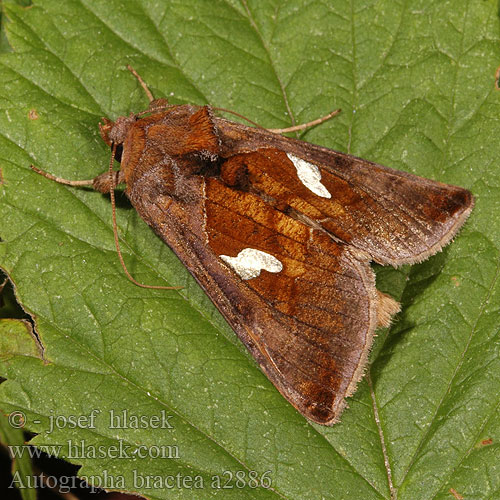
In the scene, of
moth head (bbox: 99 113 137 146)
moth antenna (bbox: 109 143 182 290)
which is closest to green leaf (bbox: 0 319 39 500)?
moth antenna (bbox: 109 143 182 290)

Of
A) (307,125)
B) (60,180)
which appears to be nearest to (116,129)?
(60,180)

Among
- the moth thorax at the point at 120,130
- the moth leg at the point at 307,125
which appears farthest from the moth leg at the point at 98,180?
the moth leg at the point at 307,125

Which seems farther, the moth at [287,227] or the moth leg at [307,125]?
the moth leg at [307,125]

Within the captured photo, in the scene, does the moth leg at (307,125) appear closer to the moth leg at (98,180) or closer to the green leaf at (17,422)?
the moth leg at (98,180)

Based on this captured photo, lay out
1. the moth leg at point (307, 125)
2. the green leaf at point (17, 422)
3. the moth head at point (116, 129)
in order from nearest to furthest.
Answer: the green leaf at point (17, 422) < the moth head at point (116, 129) < the moth leg at point (307, 125)

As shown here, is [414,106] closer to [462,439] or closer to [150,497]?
[462,439]

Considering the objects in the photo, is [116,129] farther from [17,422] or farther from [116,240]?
[17,422]
